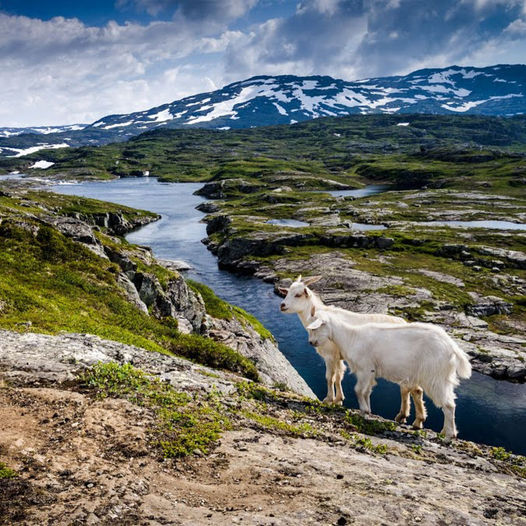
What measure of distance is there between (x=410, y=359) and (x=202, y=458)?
8639 mm

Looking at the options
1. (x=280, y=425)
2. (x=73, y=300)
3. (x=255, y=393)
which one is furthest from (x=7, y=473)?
(x=73, y=300)

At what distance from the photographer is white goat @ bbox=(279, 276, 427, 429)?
55.1 ft

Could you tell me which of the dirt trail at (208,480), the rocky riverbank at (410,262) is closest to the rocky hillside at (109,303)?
the dirt trail at (208,480)

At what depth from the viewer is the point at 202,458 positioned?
33.7 feet

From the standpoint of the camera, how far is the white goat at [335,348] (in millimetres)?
16781

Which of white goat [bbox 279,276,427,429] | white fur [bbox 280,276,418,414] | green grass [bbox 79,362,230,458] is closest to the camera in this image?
green grass [bbox 79,362,230,458]

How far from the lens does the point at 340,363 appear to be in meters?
18.3

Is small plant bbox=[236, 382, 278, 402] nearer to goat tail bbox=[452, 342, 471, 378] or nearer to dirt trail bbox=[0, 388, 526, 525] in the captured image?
dirt trail bbox=[0, 388, 526, 525]

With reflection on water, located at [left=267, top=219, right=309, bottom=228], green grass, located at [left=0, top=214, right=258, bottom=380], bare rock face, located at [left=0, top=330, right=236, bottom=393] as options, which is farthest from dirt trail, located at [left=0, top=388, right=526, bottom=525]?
reflection on water, located at [left=267, top=219, right=309, bottom=228]

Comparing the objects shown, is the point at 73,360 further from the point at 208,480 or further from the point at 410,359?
the point at 410,359

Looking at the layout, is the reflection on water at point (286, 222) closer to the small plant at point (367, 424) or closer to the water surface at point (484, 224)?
the water surface at point (484, 224)

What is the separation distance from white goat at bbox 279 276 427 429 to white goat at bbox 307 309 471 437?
95 cm

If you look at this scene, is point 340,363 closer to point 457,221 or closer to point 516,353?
point 516,353

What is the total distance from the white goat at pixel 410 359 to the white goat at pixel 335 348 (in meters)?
0.95
